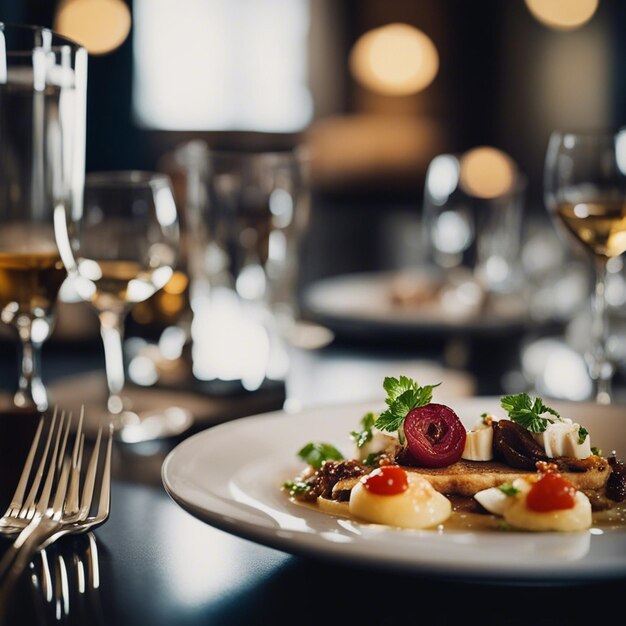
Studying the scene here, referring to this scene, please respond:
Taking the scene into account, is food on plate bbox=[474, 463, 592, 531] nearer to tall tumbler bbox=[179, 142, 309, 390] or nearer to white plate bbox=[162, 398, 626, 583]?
white plate bbox=[162, 398, 626, 583]

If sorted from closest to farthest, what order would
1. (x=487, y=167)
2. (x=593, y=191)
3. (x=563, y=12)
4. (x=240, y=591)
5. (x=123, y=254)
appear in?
(x=240, y=591) < (x=123, y=254) < (x=593, y=191) < (x=563, y=12) < (x=487, y=167)

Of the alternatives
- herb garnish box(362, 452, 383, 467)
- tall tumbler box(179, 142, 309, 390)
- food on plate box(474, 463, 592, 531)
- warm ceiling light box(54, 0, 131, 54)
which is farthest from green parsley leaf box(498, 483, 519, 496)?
warm ceiling light box(54, 0, 131, 54)

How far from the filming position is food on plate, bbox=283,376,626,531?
1.17m

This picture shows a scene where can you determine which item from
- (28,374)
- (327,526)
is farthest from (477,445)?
(28,374)

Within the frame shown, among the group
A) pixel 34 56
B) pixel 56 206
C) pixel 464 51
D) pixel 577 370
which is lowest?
pixel 577 370

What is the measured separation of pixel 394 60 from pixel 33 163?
1322 cm

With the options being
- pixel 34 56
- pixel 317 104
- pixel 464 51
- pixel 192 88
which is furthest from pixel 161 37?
pixel 34 56

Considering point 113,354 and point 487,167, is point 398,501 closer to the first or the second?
point 113,354

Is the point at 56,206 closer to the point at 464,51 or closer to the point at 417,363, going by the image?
the point at 417,363

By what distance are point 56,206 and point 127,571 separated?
664 mm

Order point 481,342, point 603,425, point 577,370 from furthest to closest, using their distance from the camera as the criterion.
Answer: point 481,342
point 577,370
point 603,425

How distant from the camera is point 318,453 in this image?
4.54 ft

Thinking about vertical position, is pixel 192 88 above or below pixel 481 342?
above

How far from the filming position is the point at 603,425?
1490 mm
